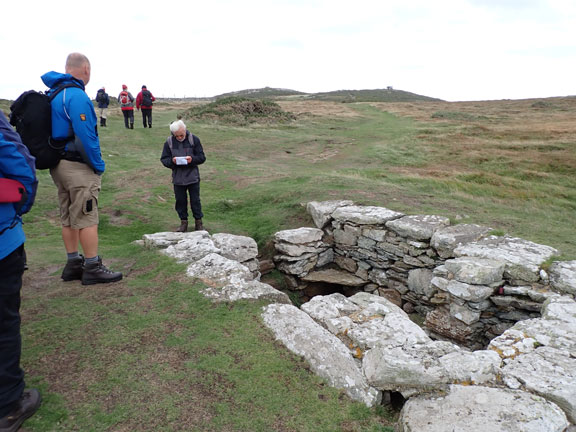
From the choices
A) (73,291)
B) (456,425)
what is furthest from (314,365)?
(73,291)

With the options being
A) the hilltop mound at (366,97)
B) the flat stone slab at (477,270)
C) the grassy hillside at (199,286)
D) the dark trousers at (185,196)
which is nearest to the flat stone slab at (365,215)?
the grassy hillside at (199,286)

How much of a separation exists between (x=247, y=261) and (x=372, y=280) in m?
3.06

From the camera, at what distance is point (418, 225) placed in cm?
785

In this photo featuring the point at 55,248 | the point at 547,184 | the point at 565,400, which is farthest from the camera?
the point at 547,184

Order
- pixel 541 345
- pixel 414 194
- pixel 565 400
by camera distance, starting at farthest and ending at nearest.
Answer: pixel 414 194, pixel 541 345, pixel 565 400

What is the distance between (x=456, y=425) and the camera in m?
3.31

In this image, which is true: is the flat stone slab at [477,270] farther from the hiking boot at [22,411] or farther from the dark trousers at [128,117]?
the dark trousers at [128,117]

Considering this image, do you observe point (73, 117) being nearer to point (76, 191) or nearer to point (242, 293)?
point (76, 191)

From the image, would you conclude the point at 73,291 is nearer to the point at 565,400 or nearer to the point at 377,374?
the point at 377,374

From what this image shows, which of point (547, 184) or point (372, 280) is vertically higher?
point (547, 184)

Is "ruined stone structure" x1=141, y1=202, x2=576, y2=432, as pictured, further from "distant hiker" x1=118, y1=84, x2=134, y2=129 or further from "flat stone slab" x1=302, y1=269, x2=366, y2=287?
"distant hiker" x1=118, y1=84, x2=134, y2=129

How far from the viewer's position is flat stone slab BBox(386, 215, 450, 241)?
7652 millimetres

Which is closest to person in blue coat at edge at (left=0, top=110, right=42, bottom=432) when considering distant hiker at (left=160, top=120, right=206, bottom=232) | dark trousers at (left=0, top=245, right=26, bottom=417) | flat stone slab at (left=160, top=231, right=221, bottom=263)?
dark trousers at (left=0, top=245, right=26, bottom=417)

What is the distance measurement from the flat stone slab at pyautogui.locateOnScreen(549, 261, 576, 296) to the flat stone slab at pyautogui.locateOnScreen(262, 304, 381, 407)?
3798 millimetres
